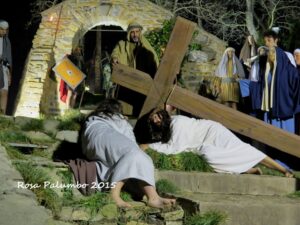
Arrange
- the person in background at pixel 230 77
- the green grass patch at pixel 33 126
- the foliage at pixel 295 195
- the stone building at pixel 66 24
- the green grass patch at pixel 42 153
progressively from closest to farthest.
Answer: the foliage at pixel 295 195
the green grass patch at pixel 42 153
the green grass patch at pixel 33 126
the person in background at pixel 230 77
the stone building at pixel 66 24

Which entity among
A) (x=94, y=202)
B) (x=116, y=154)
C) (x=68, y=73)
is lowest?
(x=68, y=73)

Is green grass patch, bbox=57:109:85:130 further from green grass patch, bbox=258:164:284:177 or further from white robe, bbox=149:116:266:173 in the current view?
green grass patch, bbox=258:164:284:177

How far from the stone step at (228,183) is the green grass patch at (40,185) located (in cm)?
136

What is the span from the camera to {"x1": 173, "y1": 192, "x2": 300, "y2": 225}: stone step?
5191mm

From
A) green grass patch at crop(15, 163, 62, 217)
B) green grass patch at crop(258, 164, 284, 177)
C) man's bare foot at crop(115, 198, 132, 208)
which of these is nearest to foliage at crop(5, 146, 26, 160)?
green grass patch at crop(15, 163, 62, 217)

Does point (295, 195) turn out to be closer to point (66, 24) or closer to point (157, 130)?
point (157, 130)

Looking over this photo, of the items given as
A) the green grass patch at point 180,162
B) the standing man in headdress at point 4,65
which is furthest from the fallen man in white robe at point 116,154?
the standing man in headdress at point 4,65

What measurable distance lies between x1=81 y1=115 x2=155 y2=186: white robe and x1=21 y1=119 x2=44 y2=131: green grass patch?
160 cm

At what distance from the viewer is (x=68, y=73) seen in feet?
34.5

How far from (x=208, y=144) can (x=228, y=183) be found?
0.61m

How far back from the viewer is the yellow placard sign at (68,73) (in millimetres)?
10461

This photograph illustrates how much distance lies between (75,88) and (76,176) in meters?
5.65

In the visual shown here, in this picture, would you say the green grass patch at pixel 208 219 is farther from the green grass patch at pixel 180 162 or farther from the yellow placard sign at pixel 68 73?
the yellow placard sign at pixel 68 73

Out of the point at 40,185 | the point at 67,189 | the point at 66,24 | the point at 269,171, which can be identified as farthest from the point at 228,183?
the point at 66,24
